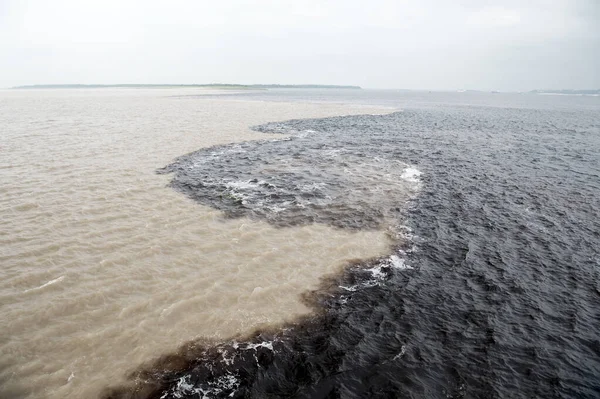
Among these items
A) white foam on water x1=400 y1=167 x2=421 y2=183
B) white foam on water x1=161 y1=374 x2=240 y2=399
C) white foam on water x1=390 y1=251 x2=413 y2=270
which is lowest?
white foam on water x1=400 y1=167 x2=421 y2=183

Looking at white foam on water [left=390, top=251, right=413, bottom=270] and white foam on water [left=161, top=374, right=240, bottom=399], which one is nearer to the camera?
white foam on water [left=161, top=374, right=240, bottom=399]

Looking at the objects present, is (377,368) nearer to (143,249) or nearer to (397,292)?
(397,292)

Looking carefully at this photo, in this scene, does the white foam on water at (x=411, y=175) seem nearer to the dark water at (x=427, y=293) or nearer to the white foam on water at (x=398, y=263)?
the dark water at (x=427, y=293)

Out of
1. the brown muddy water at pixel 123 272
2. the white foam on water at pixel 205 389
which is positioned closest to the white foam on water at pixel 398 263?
the brown muddy water at pixel 123 272

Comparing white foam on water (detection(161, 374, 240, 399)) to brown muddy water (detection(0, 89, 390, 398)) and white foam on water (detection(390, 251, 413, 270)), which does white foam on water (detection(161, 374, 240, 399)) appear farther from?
white foam on water (detection(390, 251, 413, 270))

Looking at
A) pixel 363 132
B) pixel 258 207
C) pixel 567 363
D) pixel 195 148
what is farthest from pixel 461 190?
pixel 363 132

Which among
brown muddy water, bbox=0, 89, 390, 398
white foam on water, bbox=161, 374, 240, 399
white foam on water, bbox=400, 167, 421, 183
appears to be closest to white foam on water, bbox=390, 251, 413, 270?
brown muddy water, bbox=0, 89, 390, 398

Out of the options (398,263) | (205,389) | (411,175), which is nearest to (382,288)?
(398,263)
